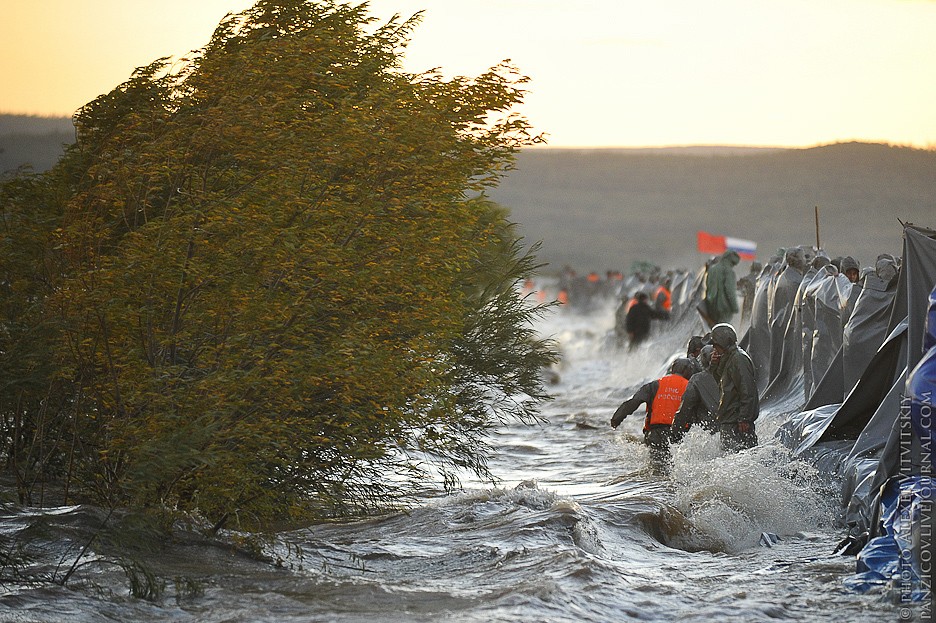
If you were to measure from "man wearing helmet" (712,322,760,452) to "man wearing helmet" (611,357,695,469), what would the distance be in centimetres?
90

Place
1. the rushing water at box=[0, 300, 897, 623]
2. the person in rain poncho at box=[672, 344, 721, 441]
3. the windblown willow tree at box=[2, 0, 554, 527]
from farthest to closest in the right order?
the person in rain poncho at box=[672, 344, 721, 441] < the windblown willow tree at box=[2, 0, 554, 527] < the rushing water at box=[0, 300, 897, 623]

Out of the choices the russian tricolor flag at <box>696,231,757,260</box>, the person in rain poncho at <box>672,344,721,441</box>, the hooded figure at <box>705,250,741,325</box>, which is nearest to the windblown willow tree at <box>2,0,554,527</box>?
the person in rain poncho at <box>672,344,721,441</box>

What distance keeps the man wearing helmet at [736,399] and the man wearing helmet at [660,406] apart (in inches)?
35.3

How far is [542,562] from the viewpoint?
9.55m

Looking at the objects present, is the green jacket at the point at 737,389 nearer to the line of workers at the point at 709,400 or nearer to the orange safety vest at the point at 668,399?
the line of workers at the point at 709,400

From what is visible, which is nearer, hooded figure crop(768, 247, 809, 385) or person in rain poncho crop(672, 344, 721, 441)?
person in rain poncho crop(672, 344, 721, 441)

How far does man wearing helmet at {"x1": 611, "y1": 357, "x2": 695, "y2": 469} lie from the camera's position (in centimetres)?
1234

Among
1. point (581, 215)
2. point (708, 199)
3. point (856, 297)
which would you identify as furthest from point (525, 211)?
point (856, 297)

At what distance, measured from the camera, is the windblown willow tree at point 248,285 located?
920cm

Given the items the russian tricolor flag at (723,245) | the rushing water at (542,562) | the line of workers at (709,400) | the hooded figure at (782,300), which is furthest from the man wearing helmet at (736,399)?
the russian tricolor flag at (723,245)

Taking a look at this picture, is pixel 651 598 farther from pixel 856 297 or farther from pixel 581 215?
pixel 581 215

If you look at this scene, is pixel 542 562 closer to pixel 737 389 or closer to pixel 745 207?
pixel 737 389

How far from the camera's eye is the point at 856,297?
13836 millimetres

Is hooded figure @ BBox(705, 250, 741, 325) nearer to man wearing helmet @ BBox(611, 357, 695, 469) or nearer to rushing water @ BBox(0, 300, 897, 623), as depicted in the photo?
rushing water @ BBox(0, 300, 897, 623)
